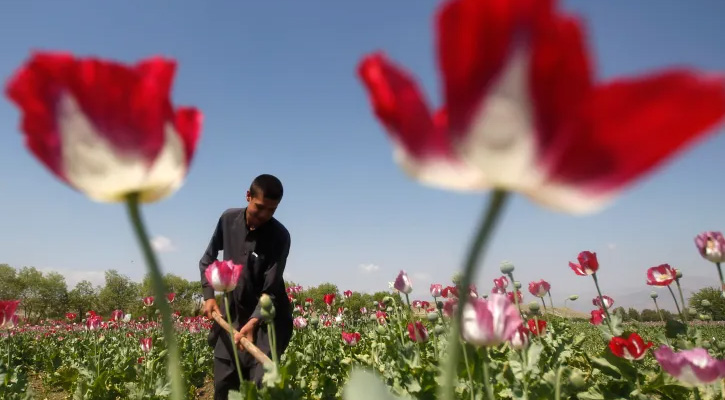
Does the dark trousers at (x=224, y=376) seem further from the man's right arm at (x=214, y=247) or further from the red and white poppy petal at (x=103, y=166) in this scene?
the red and white poppy petal at (x=103, y=166)

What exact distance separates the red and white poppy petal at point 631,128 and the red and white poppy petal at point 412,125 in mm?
95

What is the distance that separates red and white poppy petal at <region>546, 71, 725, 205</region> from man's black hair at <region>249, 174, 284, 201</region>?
3511 millimetres

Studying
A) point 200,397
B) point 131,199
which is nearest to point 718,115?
point 131,199

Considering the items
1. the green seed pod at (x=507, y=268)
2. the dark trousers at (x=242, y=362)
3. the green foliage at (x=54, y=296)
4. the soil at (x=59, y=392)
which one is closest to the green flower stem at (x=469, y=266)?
the green seed pod at (x=507, y=268)

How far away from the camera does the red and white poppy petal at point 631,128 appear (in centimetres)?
33

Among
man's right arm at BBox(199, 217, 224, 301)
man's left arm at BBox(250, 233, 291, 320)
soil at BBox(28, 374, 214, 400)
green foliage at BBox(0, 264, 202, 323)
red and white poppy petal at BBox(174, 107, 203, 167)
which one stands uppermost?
green foliage at BBox(0, 264, 202, 323)

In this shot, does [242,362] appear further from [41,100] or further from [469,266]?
[469,266]

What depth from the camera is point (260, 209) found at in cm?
385

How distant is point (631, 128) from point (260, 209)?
3648 mm

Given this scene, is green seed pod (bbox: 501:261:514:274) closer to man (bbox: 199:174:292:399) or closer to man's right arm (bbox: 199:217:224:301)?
man (bbox: 199:174:292:399)

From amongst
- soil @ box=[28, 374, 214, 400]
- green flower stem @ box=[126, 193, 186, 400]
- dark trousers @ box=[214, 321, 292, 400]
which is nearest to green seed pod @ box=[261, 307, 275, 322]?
green flower stem @ box=[126, 193, 186, 400]

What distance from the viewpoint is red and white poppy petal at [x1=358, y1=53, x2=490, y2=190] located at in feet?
1.44

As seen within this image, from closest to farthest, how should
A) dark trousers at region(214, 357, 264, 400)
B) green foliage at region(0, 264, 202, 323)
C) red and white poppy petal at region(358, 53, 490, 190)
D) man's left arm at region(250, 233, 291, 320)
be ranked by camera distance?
red and white poppy petal at region(358, 53, 490, 190) → man's left arm at region(250, 233, 291, 320) → dark trousers at region(214, 357, 264, 400) → green foliage at region(0, 264, 202, 323)

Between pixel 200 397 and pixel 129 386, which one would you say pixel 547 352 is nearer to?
pixel 129 386
